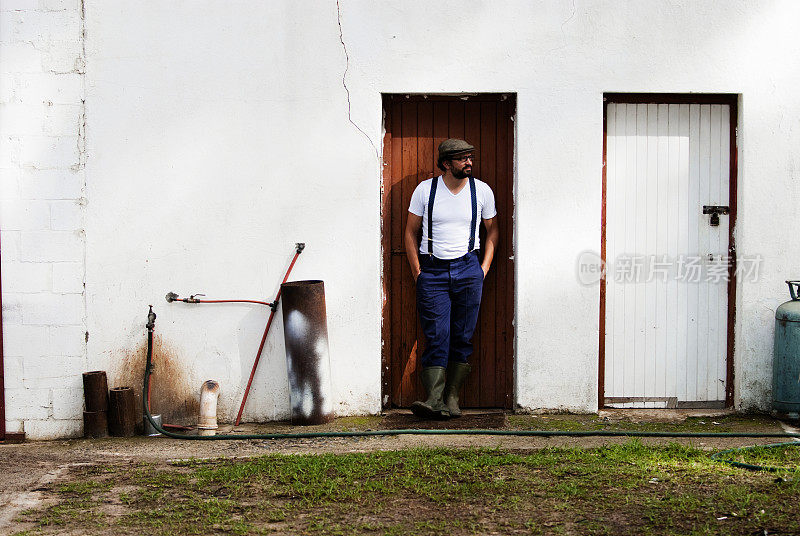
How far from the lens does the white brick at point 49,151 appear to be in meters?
6.91

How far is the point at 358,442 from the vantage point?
21.2ft

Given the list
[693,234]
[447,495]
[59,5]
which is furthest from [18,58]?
[693,234]

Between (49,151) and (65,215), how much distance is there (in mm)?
513

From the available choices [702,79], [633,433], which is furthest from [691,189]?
[633,433]

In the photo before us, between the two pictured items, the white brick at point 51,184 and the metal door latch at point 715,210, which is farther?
the metal door latch at point 715,210

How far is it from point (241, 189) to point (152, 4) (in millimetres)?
1596

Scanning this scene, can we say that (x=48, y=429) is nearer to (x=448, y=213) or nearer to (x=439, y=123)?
(x=448, y=213)

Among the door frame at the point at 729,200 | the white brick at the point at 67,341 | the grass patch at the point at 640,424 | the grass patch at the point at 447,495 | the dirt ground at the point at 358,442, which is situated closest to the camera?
the grass patch at the point at 447,495

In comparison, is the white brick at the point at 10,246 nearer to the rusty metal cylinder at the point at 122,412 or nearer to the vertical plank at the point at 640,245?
the rusty metal cylinder at the point at 122,412

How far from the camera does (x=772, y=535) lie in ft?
14.5

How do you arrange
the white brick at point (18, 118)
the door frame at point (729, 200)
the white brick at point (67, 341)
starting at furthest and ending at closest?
the door frame at point (729, 200), the white brick at point (67, 341), the white brick at point (18, 118)

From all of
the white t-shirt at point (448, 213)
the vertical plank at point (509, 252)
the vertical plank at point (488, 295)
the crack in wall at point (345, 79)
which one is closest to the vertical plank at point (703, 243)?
the vertical plank at point (509, 252)

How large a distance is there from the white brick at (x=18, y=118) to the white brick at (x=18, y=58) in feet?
Result: 0.89

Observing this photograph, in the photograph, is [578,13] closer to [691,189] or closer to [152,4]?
[691,189]
